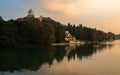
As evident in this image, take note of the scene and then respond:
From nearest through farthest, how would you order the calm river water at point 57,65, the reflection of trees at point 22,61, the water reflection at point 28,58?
the calm river water at point 57,65 < the reflection of trees at point 22,61 < the water reflection at point 28,58

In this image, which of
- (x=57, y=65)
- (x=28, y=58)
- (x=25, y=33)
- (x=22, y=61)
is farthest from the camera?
(x=25, y=33)

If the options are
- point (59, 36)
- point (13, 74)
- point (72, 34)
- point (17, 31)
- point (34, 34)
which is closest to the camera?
point (13, 74)

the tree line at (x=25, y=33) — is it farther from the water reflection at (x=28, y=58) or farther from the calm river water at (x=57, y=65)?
the calm river water at (x=57, y=65)

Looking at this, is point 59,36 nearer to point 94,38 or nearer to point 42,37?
point 42,37

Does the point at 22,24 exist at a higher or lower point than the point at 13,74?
higher

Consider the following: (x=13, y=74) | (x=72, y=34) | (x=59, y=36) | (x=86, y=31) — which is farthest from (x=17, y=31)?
(x=86, y=31)

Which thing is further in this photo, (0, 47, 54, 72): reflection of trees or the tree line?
the tree line

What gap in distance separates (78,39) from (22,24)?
61.4 metres

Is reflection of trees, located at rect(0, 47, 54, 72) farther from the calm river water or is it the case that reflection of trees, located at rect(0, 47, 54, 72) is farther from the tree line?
the tree line

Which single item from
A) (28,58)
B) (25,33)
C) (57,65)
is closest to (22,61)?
(28,58)

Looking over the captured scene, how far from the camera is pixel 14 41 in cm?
5916

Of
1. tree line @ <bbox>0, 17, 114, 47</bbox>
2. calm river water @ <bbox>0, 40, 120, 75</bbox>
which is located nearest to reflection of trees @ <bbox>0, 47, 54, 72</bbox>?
calm river water @ <bbox>0, 40, 120, 75</bbox>

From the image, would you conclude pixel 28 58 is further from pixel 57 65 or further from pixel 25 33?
pixel 25 33

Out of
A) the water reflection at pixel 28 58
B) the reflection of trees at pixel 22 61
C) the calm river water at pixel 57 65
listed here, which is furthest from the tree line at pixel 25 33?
the reflection of trees at pixel 22 61
